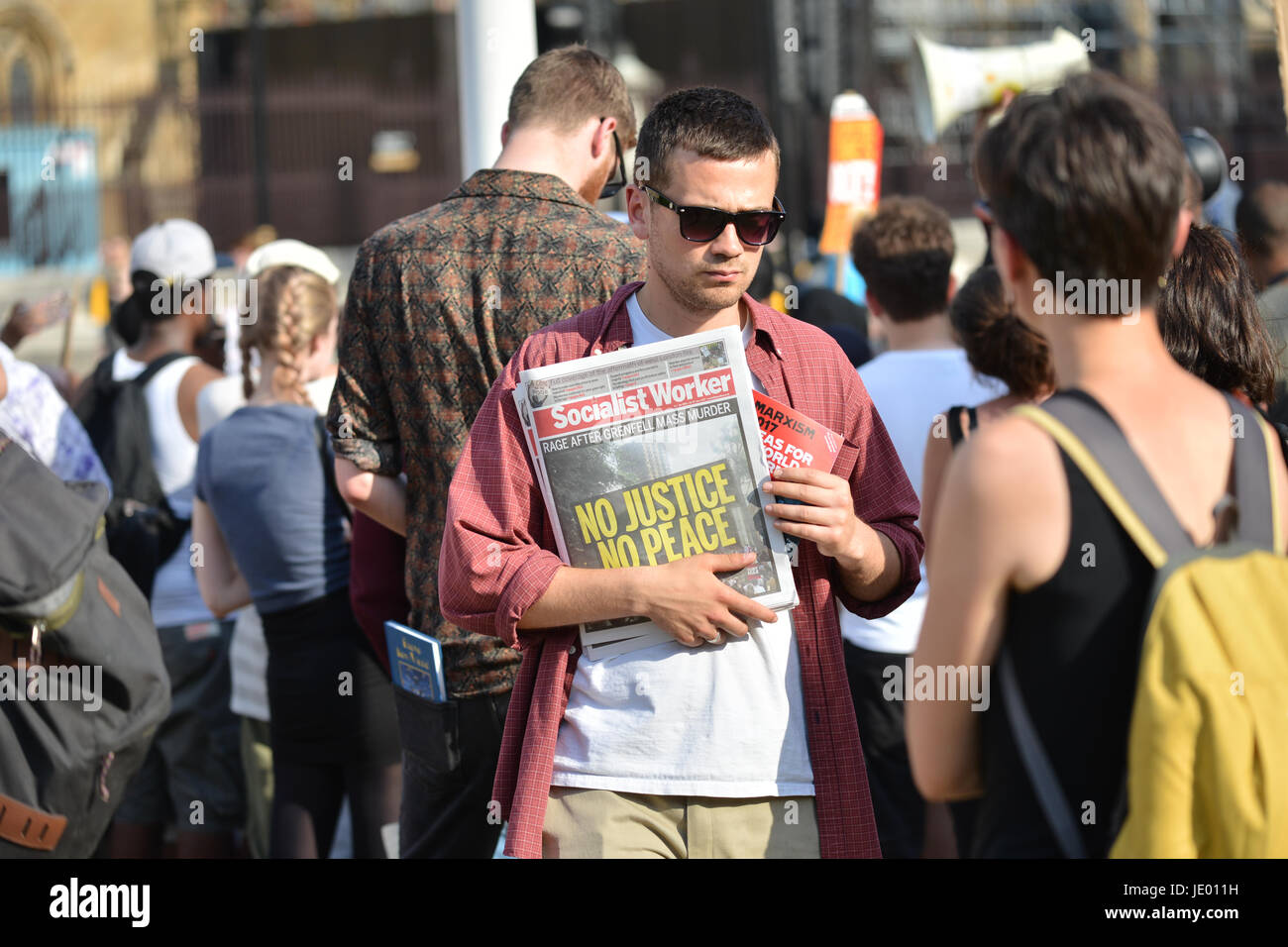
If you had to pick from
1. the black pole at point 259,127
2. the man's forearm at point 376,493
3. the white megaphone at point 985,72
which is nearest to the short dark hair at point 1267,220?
the white megaphone at point 985,72

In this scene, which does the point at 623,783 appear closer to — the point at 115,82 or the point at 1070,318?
the point at 1070,318

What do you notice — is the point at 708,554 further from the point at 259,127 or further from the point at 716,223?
the point at 259,127

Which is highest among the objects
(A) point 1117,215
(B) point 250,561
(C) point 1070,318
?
(A) point 1117,215

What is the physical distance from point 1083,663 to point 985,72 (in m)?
4.18

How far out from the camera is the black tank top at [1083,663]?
1771 mm

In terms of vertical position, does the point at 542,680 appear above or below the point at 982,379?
below

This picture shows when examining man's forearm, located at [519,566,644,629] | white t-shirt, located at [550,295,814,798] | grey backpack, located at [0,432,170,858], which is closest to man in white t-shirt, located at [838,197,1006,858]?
white t-shirt, located at [550,295,814,798]

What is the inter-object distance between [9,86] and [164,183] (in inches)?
256

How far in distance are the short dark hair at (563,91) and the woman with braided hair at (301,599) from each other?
130 centimetres

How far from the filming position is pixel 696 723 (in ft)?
7.88

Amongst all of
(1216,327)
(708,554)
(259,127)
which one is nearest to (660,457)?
(708,554)

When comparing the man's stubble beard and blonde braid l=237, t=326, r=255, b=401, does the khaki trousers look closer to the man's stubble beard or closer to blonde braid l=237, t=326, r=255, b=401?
the man's stubble beard

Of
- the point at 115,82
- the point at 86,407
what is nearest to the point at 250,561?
the point at 86,407

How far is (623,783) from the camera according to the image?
2.41 m
